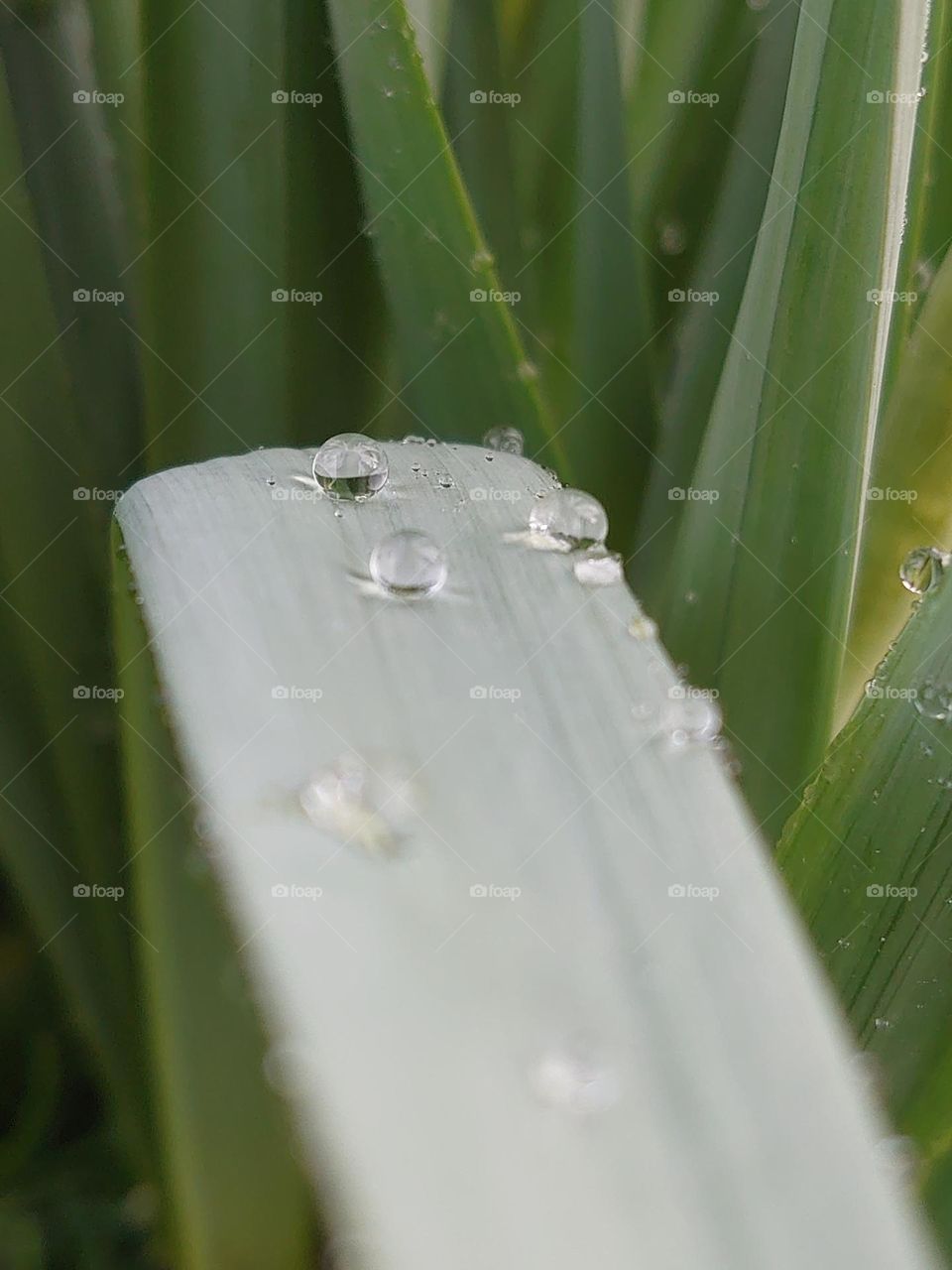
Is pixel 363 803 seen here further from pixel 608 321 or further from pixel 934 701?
pixel 608 321

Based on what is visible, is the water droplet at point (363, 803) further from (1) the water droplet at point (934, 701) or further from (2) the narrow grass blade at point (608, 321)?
(2) the narrow grass blade at point (608, 321)

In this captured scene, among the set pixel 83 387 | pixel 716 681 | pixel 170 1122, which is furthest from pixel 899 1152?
pixel 83 387

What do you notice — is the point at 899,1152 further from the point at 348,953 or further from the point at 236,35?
the point at 236,35

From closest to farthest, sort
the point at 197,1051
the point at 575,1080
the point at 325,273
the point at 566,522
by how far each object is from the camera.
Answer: the point at 575,1080 → the point at 566,522 → the point at 197,1051 → the point at 325,273

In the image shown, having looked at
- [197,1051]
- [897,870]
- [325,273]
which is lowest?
[197,1051]

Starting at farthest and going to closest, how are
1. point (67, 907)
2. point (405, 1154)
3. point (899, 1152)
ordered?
point (67, 907)
point (899, 1152)
point (405, 1154)

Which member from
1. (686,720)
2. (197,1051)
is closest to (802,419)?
(686,720)

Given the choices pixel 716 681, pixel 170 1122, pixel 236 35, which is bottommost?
pixel 170 1122
